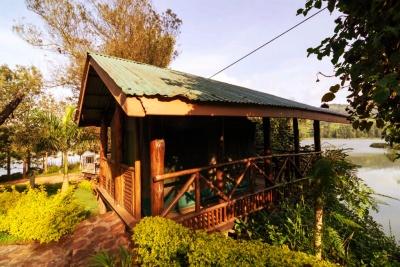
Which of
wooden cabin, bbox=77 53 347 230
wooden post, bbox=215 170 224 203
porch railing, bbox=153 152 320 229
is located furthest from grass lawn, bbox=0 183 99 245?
wooden post, bbox=215 170 224 203

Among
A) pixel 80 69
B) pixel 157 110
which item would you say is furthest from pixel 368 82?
pixel 80 69

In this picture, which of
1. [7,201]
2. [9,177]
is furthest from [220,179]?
[9,177]

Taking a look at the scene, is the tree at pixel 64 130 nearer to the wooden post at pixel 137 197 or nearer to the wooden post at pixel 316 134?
the wooden post at pixel 137 197

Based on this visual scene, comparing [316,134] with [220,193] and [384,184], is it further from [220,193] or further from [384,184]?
[384,184]

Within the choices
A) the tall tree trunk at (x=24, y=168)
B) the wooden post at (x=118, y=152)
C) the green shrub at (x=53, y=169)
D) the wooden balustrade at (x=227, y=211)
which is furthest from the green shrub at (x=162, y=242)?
the green shrub at (x=53, y=169)

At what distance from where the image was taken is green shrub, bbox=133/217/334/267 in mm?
3502

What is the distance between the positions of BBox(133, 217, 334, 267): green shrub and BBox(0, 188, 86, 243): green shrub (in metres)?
4.60

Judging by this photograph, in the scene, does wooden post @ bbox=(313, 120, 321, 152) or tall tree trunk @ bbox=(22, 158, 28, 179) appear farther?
tall tree trunk @ bbox=(22, 158, 28, 179)

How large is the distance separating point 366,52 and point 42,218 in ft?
29.3

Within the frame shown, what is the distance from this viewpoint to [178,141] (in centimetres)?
813

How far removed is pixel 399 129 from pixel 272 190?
15.8 feet

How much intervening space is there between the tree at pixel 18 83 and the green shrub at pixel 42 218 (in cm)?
1208

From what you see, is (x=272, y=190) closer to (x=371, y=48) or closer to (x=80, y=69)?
(x=371, y=48)

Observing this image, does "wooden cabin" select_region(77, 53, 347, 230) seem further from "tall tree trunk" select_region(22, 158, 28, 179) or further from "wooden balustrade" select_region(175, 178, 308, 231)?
"tall tree trunk" select_region(22, 158, 28, 179)
